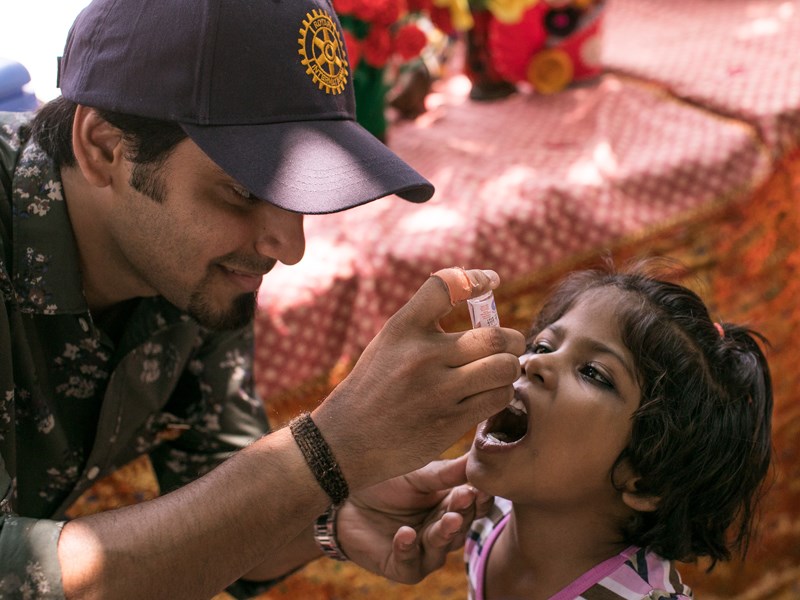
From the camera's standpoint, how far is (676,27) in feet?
10.2

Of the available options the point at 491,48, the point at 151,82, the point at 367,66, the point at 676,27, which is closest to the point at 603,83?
the point at 491,48

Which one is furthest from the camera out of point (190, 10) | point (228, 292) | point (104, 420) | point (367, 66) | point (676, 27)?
point (676, 27)

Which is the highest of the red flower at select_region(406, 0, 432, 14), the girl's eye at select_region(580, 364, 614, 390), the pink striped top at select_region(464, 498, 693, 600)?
the red flower at select_region(406, 0, 432, 14)

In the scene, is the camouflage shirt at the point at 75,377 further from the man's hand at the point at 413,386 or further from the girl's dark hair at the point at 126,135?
the man's hand at the point at 413,386

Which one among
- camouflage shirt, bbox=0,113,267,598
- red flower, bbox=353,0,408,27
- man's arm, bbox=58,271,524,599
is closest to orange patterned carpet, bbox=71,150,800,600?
camouflage shirt, bbox=0,113,267,598

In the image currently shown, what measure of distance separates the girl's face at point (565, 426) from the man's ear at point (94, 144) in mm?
641

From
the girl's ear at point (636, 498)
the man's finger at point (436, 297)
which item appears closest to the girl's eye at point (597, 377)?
the girl's ear at point (636, 498)

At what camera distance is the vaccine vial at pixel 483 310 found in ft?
3.63

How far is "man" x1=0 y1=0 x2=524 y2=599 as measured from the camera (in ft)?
3.42

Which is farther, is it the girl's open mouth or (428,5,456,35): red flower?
(428,5,456,35): red flower

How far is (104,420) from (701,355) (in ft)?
2.98

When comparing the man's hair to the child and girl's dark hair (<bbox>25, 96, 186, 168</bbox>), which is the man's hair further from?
the child

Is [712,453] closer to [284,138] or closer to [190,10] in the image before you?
[284,138]

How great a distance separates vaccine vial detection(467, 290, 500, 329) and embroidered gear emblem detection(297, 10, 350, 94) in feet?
1.24
